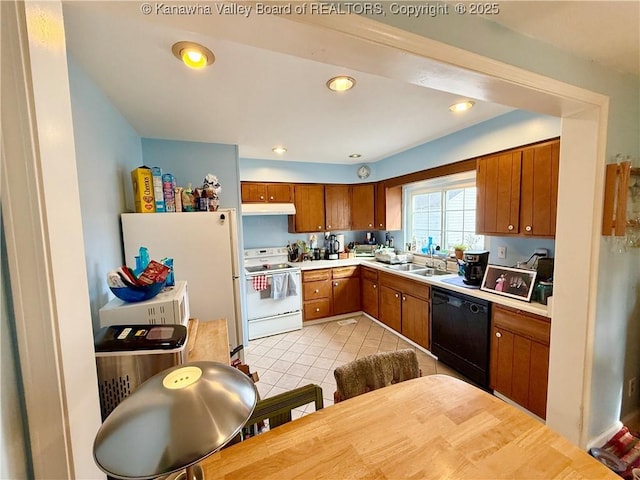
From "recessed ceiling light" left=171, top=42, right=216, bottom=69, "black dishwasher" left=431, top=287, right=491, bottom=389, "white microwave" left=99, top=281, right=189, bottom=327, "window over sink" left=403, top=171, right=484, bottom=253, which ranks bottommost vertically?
"black dishwasher" left=431, top=287, right=491, bottom=389

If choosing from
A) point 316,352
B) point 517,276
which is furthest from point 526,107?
point 316,352

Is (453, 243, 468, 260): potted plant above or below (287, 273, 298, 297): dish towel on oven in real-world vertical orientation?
above

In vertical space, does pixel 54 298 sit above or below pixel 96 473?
above

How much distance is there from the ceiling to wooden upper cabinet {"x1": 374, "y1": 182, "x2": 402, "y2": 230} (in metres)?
1.01

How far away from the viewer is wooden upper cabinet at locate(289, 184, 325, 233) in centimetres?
388

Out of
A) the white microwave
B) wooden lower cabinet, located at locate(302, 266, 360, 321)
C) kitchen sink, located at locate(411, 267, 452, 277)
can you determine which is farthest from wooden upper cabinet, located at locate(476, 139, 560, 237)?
the white microwave

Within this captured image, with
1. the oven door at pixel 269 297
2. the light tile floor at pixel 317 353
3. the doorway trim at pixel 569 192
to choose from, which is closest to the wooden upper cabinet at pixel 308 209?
the oven door at pixel 269 297

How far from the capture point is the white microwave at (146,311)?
1.20m

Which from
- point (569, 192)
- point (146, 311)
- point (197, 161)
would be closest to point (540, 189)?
point (569, 192)

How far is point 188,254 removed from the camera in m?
1.92

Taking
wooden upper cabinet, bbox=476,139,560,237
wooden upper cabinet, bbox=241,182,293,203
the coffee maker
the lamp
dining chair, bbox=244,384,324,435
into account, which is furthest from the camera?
wooden upper cabinet, bbox=241,182,293,203

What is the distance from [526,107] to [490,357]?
1861 mm

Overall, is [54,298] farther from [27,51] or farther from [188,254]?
[188,254]

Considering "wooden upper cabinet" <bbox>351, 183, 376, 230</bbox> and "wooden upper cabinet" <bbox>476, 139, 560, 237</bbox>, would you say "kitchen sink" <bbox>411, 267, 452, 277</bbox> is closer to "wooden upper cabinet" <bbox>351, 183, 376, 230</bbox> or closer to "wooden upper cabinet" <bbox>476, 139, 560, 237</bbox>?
"wooden upper cabinet" <bbox>476, 139, 560, 237</bbox>
